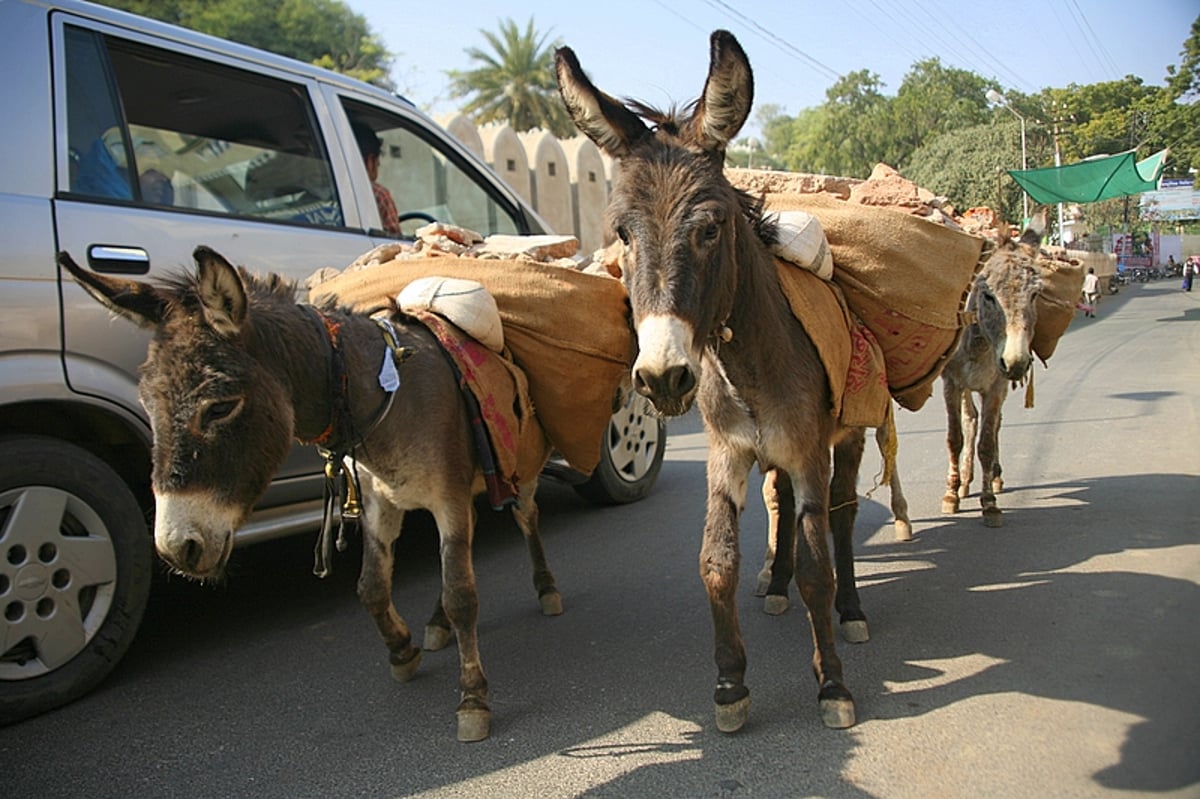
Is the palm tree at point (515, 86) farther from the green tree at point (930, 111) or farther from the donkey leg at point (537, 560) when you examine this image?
the donkey leg at point (537, 560)

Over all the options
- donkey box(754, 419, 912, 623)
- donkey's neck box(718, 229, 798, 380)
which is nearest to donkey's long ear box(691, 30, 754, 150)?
donkey's neck box(718, 229, 798, 380)

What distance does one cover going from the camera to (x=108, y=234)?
372 cm

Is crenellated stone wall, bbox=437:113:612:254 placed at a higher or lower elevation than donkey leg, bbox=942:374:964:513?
higher

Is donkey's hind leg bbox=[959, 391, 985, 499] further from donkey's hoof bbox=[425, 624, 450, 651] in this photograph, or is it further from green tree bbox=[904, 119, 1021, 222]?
green tree bbox=[904, 119, 1021, 222]

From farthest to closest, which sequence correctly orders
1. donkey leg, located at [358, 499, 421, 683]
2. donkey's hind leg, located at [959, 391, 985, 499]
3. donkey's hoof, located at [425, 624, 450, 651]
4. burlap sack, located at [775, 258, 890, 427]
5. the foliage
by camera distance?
the foliage, donkey's hind leg, located at [959, 391, 985, 499], donkey's hoof, located at [425, 624, 450, 651], donkey leg, located at [358, 499, 421, 683], burlap sack, located at [775, 258, 890, 427]

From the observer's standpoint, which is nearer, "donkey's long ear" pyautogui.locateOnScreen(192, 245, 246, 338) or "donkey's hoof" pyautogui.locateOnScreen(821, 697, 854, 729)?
"donkey's long ear" pyautogui.locateOnScreen(192, 245, 246, 338)

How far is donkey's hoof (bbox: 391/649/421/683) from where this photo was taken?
12.4ft

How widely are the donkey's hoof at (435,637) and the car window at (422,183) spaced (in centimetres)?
236

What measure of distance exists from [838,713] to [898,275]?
1982mm

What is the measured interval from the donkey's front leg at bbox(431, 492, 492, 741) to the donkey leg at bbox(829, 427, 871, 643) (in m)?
1.73

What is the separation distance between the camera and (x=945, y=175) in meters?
41.3

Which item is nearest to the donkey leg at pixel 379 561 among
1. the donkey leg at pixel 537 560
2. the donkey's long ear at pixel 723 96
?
the donkey leg at pixel 537 560

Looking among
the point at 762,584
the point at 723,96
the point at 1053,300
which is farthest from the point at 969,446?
the point at 723,96

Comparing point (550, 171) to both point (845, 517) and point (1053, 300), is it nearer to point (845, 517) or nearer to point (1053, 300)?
point (1053, 300)
